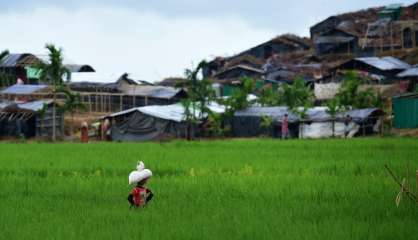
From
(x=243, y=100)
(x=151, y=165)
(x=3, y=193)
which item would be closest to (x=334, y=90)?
(x=243, y=100)

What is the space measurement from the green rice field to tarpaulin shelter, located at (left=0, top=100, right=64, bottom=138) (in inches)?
764

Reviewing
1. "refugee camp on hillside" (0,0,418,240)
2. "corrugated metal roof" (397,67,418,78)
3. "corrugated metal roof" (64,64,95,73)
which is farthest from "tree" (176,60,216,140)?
"corrugated metal roof" (64,64,95,73)

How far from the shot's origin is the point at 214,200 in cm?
1013

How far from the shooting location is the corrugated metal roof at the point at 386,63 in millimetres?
47844

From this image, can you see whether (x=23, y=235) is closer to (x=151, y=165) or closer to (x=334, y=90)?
(x=151, y=165)

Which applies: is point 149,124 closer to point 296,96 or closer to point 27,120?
point 27,120

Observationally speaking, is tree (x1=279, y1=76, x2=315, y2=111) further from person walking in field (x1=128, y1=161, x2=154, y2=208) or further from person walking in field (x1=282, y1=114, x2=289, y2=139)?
person walking in field (x1=128, y1=161, x2=154, y2=208)

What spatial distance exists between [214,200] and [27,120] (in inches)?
1113

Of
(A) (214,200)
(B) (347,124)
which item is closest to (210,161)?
Result: (A) (214,200)

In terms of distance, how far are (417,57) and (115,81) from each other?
18557 mm

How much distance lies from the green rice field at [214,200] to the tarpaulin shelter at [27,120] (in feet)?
63.6

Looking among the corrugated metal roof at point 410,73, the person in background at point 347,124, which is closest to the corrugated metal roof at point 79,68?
the corrugated metal roof at point 410,73

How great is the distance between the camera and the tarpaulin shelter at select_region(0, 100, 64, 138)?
36.6 m

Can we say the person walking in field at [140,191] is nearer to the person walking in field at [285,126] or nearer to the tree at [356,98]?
the person walking in field at [285,126]
